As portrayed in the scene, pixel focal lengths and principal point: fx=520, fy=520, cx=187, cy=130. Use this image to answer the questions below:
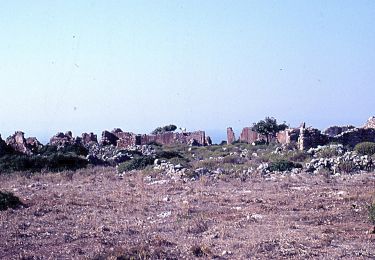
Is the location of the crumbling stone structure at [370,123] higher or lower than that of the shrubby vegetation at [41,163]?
higher

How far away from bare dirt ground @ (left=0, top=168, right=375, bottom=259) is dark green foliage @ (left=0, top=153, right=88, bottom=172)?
24.2ft

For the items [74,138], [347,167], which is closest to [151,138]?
[74,138]

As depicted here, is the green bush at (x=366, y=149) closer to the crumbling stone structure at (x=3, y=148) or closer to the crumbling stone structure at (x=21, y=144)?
the crumbling stone structure at (x=3, y=148)

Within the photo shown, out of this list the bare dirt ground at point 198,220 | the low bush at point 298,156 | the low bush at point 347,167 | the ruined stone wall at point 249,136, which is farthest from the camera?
the ruined stone wall at point 249,136

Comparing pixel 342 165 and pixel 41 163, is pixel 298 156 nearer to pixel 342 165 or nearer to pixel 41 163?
pixel 342 165

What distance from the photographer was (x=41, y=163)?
89.4 feet

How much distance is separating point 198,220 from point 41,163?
17.5 m

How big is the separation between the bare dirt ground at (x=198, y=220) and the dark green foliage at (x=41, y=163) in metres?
7.39

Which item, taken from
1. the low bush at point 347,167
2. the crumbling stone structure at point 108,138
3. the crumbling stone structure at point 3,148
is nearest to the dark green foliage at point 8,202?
the low bush at point 347,167

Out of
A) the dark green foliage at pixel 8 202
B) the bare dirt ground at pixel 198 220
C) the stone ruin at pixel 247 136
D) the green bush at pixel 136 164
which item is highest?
the stone ruin at pixel 247 136

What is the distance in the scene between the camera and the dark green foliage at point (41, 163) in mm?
26516

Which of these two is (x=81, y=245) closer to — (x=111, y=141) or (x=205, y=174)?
(x=205, y=174)

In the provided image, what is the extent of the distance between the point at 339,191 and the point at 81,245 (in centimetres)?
862

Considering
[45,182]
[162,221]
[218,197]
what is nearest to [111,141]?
[45,182]
